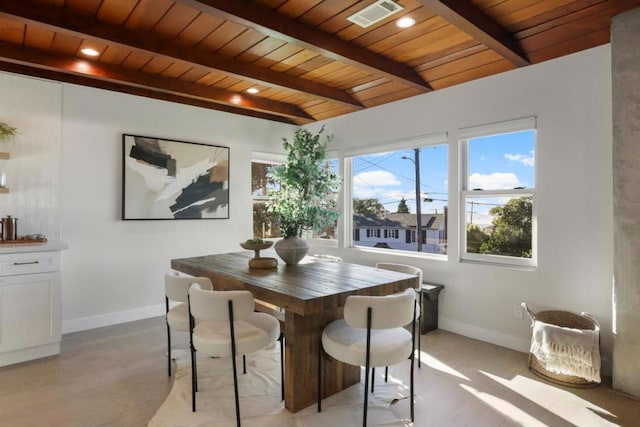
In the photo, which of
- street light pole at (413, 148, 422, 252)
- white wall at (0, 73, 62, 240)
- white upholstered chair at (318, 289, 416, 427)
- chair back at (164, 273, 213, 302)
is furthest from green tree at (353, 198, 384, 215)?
white wall at (0, 73, 62, 240)

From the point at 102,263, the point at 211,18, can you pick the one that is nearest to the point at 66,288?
the point at 102,263

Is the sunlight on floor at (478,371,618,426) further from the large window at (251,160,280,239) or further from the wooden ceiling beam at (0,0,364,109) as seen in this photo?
the large window at (251,160,280,239)

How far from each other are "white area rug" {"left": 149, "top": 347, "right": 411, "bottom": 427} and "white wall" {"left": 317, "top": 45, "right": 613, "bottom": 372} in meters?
1.19

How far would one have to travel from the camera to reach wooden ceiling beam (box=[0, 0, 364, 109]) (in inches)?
93.3

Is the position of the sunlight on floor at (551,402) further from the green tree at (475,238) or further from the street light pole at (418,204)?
the street light pole at (418,204)

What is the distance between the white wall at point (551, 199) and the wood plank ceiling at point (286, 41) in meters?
0.18

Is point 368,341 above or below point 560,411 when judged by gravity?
above

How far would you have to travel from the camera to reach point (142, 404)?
2301 mm

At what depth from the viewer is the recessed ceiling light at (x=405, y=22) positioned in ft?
8.30

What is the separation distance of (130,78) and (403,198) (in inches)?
126

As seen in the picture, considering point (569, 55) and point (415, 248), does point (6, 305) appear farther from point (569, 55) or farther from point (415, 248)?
point (569, 55)

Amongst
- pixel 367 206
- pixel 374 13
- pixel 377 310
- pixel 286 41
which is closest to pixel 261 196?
pixel 367 206

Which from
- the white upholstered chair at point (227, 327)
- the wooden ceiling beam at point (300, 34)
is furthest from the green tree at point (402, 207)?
the white upholstered chair at point (227, 327)

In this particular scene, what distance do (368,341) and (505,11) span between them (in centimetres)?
233
